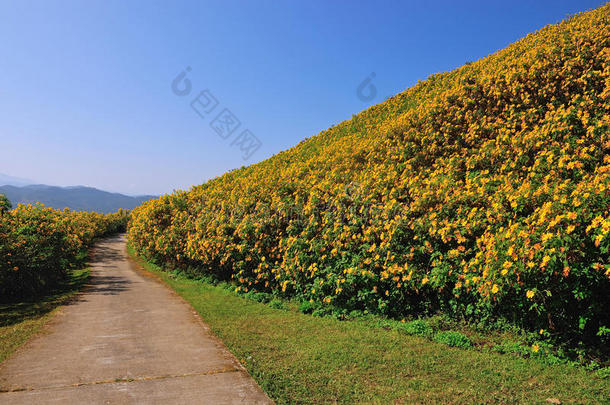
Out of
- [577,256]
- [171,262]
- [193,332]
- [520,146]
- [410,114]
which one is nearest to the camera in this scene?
[577,256]

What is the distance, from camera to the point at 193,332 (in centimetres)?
599

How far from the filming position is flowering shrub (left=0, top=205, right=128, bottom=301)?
9242 mm

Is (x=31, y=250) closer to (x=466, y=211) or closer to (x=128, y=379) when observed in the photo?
(x=128, y=379)

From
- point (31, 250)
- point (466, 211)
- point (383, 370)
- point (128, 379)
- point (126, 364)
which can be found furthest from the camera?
point (31, 250)

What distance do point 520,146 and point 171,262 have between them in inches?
528

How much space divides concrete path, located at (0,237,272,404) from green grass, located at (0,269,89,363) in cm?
23

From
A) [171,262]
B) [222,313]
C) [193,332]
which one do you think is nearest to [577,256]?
[193,332]

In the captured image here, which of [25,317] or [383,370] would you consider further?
[25,317]

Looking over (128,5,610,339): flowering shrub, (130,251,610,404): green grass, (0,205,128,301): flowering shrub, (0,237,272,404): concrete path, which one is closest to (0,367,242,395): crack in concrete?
(0,237,272,404): concrete path

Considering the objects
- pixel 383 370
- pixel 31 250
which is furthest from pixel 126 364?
pixel 31 250

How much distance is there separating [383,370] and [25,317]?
734 centimetres

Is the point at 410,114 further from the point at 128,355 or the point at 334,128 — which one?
the point at 128,355

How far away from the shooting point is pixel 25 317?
23.6 feet

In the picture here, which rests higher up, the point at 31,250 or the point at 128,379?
the point at 31,250
